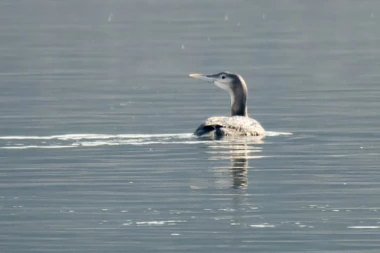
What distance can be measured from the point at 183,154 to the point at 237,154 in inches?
23.1

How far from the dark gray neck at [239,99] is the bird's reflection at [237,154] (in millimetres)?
2544

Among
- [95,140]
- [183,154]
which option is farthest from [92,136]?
[183,154]

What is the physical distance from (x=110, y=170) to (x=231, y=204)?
101 inches

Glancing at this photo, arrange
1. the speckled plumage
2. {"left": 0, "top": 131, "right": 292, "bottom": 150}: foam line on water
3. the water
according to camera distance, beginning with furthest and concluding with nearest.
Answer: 1. the speckled plumage
2. {"left": 0, "top": 131, "right": 292, "bottom": 150}: foam line on water
3. the water

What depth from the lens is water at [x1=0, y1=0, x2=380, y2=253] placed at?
42.8ft

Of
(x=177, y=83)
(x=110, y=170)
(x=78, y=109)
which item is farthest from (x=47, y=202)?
(x=177, y=83)

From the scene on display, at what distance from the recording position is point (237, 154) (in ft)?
59.0

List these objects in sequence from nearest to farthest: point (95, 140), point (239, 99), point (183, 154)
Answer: point (183, 154) < point (95, 140) < point (239, 99)

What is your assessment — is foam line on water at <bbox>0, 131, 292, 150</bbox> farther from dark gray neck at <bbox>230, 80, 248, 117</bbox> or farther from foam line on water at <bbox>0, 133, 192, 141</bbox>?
dark gray neck at <bbox>230, 80, 248, 117</bbox>

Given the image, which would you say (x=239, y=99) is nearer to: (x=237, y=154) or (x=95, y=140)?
(x=95, y=140)

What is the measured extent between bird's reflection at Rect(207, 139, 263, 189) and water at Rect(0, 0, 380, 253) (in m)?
0.02

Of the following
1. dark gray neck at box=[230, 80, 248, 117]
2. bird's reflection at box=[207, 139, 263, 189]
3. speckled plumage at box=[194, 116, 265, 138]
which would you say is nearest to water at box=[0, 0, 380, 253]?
bird's reflection at box=[207, 139, 263, 189]

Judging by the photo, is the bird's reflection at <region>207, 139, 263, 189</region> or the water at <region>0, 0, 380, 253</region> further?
the bird's reflection at <region>207, 139, 263, 189</region>

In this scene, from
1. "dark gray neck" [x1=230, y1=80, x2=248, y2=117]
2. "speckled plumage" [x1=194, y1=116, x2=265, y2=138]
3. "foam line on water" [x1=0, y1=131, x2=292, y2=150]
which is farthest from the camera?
"dark gray neck" [x1=230, y1=80, x2=248, y2=117]
